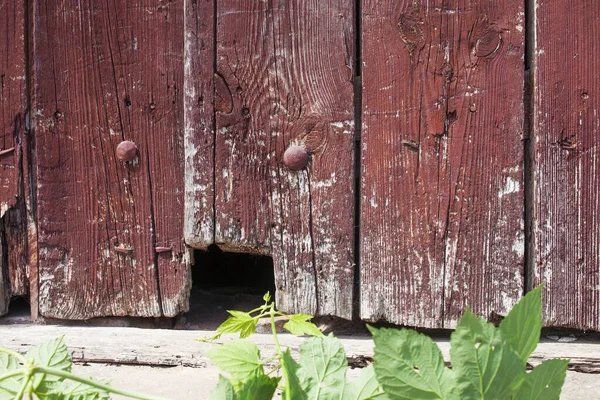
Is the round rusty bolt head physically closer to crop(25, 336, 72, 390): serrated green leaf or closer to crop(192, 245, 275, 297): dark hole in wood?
crop(25, 336, 72, 390): serrated green leaf

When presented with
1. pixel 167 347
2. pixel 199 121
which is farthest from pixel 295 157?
pixel 167 347

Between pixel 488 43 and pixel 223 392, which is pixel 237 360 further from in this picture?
pixel 488 43

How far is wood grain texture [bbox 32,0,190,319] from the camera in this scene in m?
1.95

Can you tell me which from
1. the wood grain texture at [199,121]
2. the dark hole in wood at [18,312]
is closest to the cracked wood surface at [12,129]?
the dark hole in wood at [18,312]

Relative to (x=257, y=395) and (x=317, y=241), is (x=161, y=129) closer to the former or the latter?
(x=317, y=241)

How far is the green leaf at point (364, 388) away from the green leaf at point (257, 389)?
0.12m

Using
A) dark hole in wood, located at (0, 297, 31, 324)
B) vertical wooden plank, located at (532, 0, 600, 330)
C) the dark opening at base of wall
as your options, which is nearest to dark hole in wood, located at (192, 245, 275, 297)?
the dark opening at base of wall

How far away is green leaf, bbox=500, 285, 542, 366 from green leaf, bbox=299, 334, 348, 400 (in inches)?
11.5

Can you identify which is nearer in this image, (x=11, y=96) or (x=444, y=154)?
(x=444, y=154)

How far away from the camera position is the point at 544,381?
28.3 inches

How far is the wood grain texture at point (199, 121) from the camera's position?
1.91m

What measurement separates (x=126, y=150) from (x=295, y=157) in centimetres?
54

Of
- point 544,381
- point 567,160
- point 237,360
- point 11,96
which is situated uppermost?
point 11,96

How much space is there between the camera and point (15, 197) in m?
2.01
